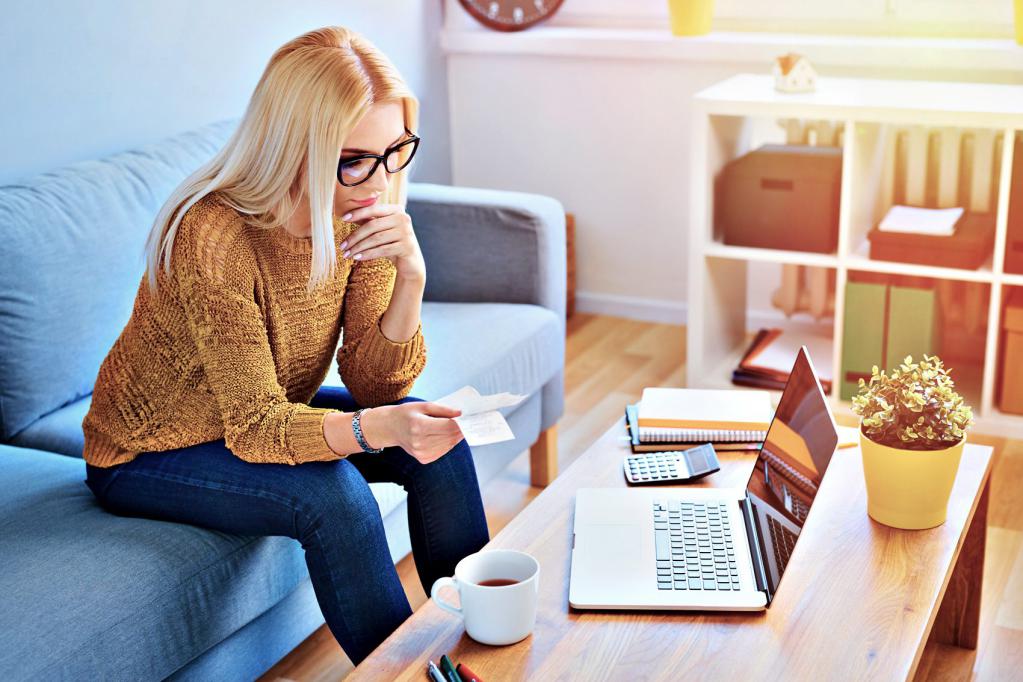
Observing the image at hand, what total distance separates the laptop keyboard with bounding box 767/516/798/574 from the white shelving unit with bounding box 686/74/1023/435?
54.2 inches

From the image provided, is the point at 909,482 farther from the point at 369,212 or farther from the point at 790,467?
the point at 369,212

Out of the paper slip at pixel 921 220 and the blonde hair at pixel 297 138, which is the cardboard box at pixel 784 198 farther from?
the blonde hair at pixel 297 138

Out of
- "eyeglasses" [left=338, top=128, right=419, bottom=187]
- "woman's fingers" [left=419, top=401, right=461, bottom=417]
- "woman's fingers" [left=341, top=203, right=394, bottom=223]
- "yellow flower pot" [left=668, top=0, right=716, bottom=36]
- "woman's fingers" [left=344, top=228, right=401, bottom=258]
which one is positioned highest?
"yellow flower pot" [left=668, top=0, right=716, bottom=36]

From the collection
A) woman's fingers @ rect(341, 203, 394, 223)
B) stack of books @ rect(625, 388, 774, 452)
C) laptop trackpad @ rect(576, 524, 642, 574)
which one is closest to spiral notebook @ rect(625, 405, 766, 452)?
Answer: stack of books @ rect(625, 388, 774, 452)

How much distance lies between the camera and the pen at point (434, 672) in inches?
47.7

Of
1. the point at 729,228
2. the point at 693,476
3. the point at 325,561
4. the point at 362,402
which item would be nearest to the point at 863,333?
the point at 729,228

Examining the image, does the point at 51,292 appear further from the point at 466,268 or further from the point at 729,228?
the point at 729,228

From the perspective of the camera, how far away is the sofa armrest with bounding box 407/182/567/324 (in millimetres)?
2377

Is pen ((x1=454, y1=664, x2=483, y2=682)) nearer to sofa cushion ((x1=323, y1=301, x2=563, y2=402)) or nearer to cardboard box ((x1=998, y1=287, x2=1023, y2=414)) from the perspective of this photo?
sofa cushion ((x1=323, y1=301, x2=563, y2=402))

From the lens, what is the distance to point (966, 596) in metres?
1.83

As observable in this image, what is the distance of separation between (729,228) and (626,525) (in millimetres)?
1486

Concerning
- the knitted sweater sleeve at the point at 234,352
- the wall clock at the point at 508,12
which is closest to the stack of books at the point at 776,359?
the wall clock at the point at 508,12

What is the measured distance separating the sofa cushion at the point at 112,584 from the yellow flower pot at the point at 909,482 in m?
0.80

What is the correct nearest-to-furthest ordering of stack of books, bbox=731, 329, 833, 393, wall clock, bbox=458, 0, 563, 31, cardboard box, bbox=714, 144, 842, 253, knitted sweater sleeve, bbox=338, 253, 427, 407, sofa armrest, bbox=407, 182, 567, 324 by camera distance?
knitted sweater sleeve, bbox=338, 253, 427, 407
sofa armrest, bbox=407, 182, 567, 324
cardboard box, bbox=714, 144, 842, 253
stack of books, bbox=731, 329, 833, 393
wall clock, bbox=458, 0, 563, 31
